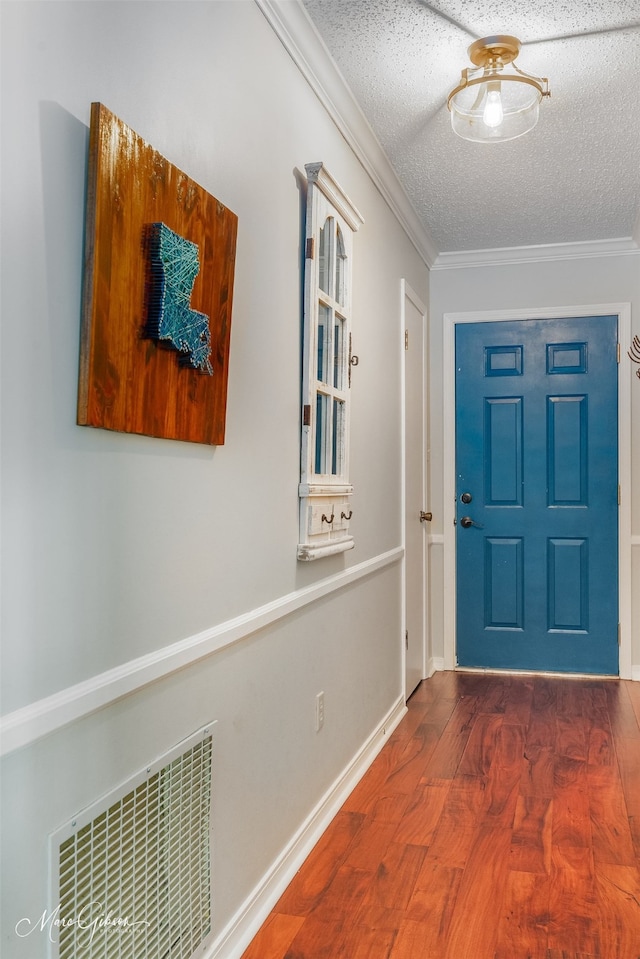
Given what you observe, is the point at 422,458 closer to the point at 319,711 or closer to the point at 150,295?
the point at 319,711

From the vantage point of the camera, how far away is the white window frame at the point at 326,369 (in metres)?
2.27

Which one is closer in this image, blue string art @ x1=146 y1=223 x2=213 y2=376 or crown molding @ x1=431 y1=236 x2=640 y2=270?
blue string art @ x1=146 y1=223 x2=213 y2=376

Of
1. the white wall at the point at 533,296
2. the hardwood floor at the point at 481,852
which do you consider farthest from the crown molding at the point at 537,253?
the hardwood floor at the point at 481,852

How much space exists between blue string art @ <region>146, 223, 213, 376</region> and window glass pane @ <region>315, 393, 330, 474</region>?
2.82ft

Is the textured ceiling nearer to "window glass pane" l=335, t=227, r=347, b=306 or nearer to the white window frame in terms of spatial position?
the white window frame

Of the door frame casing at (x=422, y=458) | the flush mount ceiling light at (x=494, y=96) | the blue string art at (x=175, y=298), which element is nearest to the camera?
the blue string art at (x=175, y=298)

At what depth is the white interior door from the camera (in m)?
3.81

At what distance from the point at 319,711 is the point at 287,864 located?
1.52 ft

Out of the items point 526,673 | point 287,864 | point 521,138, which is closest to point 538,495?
point 526,673

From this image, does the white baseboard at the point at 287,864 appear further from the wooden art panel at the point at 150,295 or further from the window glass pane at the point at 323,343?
the window glass pane at the point at 323,343

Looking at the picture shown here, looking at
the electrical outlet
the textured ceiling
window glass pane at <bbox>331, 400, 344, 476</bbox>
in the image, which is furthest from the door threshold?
the textured ceiling

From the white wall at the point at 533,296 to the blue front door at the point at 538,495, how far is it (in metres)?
0.10

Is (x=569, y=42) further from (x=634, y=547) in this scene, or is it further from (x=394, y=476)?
(x=634, y=547)

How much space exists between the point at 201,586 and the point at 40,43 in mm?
1011
